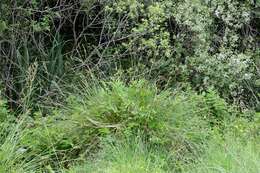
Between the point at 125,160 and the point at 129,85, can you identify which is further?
the point at 129,85

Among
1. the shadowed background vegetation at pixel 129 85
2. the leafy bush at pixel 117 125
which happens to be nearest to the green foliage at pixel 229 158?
the shadowed background vegetation at pixel 129 85

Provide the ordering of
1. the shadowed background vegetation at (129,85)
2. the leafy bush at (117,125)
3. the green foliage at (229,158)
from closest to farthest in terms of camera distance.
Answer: the green foliage at (229,158)
the shadowed background vegetation at (129,85)
the leafy bush at (117,125)

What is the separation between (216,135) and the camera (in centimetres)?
595

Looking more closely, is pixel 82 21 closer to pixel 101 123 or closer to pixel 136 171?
pixel 101 123

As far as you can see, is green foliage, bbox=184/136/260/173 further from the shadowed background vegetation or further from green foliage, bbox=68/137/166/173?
green foliage, bbox=68/137/166/173

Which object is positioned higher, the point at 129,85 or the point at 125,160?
the point at 129,85

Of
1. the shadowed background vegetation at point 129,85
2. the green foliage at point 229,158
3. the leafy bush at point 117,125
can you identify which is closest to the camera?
the green foliage at point 229,158

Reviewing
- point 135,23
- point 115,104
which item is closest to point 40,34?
point 135,23

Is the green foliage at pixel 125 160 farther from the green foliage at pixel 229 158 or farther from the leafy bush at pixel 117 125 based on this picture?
the green foliage at pixel 229 158

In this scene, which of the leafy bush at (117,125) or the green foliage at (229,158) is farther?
the leafy bush at (117,125)

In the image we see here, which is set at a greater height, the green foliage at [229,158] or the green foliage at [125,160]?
the green foliage at [229,158]

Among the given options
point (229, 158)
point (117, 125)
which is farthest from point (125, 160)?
point (229, 158)

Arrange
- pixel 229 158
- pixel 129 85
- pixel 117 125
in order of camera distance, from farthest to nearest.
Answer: pixel 129 85, pixel 117 125, pixel 229 158

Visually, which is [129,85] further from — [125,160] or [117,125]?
[125,160]
